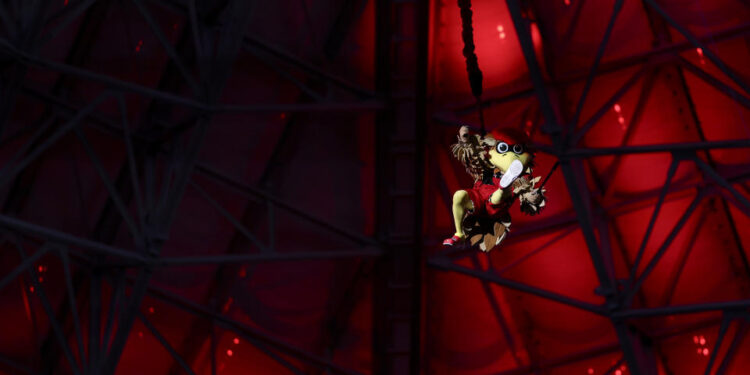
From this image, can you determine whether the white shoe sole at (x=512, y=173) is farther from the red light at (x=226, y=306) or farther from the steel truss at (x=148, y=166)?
the red light at (x=226, y=306)

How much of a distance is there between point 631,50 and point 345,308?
5633 millimetres

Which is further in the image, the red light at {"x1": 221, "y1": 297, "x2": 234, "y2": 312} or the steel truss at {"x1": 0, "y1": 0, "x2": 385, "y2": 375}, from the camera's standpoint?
the red light at {"x1": 221, "y1": 297, "x2": 234, "y2": 312}

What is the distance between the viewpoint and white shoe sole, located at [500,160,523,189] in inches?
318

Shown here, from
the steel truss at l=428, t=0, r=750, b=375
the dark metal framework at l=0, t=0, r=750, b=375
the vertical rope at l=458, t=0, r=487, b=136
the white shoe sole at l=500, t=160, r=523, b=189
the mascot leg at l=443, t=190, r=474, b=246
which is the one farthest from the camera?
the dark metal framework at l=0, t=0, r=750, b=375

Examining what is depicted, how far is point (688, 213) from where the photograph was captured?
12148 mm

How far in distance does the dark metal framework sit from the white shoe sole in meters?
3.48

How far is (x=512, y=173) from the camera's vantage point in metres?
8.12

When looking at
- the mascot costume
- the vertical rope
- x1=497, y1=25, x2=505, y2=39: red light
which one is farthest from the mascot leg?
x1=497, y1=25, x2=505, y2=39: red light

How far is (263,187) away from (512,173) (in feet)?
23.9

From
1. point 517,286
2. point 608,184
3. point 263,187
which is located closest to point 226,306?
point 263,187

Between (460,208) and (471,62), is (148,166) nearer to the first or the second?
(460,208)

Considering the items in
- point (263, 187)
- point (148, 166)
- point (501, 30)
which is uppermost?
point (501, 30)

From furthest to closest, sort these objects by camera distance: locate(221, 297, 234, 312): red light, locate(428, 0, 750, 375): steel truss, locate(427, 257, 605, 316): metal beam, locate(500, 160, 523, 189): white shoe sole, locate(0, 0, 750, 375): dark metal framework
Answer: locate(221, 297, 234, 312): red light → locate(427, 257, 605, 316): metal beam → locate(0, 0, 750, 375): dark metal framework → locate(428, 0, 750, 375): steel truss → locate(500, 160, 523, 189): white shoe sole

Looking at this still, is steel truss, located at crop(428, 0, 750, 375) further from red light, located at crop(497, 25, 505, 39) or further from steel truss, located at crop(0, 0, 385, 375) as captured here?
steel truss, located at crop(0, 0, 385, 375)
